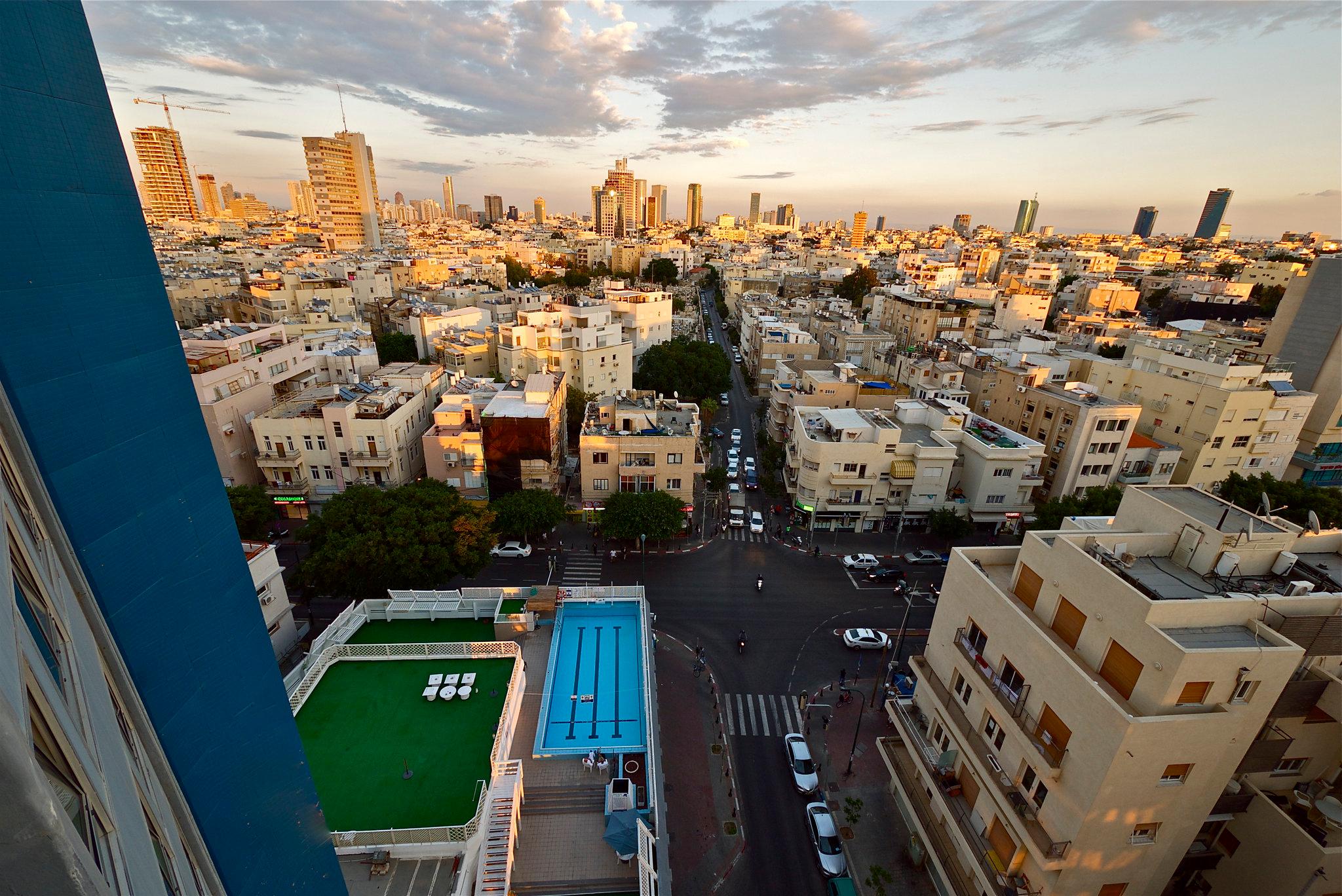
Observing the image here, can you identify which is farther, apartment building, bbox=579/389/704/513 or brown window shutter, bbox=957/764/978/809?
apartment building, bbox=579/389/704/513

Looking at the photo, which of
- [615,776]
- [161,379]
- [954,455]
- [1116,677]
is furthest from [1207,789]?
[954,455]

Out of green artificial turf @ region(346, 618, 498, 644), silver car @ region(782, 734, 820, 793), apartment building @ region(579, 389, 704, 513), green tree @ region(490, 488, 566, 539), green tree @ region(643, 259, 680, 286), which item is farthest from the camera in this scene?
green tree @ region(643, 259, 680, 286)

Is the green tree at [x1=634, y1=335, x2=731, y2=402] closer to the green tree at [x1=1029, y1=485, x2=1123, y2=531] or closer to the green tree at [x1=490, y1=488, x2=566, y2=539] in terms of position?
the green tree at [x1=490, y1=488, x2=566, y2=539]

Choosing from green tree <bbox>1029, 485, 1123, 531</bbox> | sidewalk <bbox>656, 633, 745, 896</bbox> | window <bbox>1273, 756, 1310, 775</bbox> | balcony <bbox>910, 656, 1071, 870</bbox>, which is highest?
window <bbox>1273, 756, 1310, 775</bbox>

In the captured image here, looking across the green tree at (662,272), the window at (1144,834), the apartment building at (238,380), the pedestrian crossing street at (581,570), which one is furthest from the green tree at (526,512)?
the green tree at (662,272)

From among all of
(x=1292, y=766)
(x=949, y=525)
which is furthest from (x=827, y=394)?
(x=1292, y=766)

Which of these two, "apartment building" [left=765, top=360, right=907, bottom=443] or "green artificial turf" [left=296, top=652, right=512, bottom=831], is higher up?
"apartment building" [left=765, top=360, right=907, bottom=443]

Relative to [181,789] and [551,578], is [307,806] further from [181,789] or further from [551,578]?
[551,578]

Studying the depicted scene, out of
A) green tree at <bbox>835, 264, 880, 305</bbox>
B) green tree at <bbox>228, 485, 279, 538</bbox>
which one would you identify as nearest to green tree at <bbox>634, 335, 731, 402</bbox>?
green tree at <bbox>228, 485, 279, 538</bbox>
